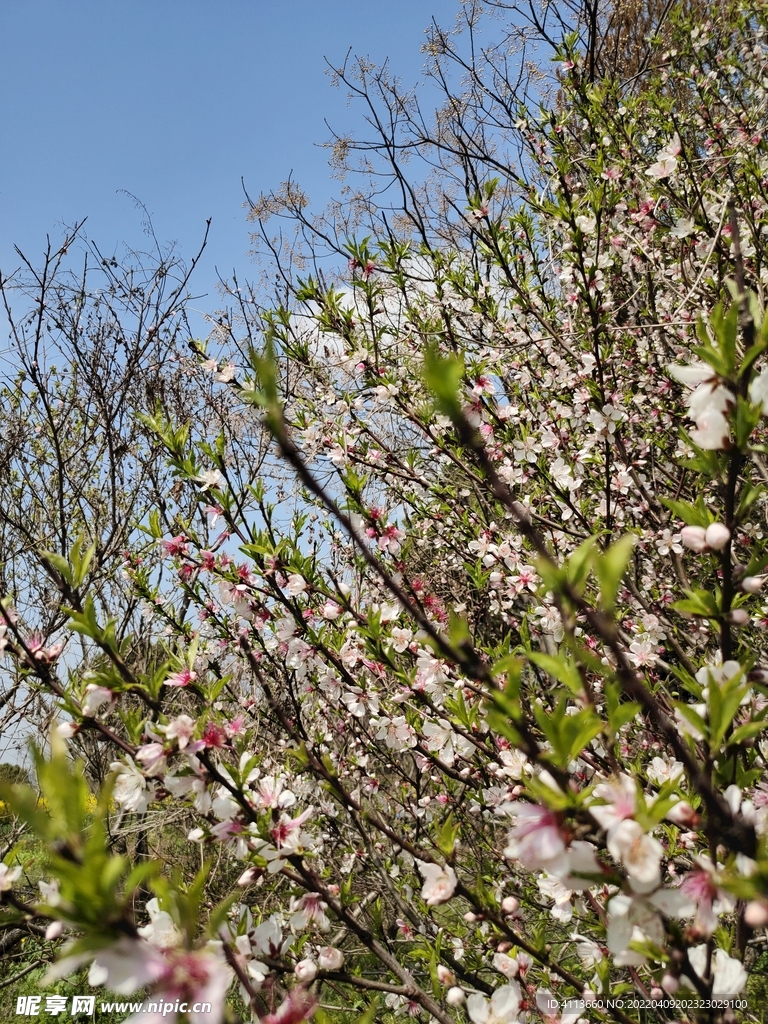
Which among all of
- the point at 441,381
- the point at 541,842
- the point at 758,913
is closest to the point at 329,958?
the point at 541,842

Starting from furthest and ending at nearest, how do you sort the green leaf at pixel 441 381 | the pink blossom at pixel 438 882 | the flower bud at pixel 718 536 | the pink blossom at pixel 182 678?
the pink blossom at pixel 182 678, the pink blossom at pixel 438 882, the flower bud at pixel 718 536, the green leaf at pixel 441 381

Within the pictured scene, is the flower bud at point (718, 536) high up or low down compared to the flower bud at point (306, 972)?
up

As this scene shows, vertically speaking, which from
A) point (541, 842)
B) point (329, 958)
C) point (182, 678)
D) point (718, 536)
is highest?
point (182, 678)

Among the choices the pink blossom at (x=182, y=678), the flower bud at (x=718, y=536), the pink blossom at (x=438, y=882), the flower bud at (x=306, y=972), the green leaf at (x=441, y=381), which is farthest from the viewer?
the pink blossom at (x=182, y=678)

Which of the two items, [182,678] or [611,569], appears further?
[182,678]

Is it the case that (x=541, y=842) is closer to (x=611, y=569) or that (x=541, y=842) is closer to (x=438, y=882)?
(x=611, y=569)

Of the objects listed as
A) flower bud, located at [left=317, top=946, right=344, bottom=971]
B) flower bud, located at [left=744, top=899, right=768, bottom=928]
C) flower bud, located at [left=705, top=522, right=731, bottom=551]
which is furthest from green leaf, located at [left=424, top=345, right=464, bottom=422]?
flower bud, located at [left=317, top=946, right=344, bottom=971]

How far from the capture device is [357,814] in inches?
72.2

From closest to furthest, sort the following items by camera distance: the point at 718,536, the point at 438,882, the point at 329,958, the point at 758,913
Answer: the point at 758,913
the point at 718,536
the point at 438,882
the point at 329,958

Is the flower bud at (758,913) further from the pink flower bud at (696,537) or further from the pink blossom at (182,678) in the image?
the pink blossom at (182,678)

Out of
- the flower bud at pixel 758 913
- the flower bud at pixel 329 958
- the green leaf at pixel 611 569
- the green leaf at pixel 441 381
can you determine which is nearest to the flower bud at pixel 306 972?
the flower bud at pixel 329 958

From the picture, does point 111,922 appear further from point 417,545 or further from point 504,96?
point 504,96

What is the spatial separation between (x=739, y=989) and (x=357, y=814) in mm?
1148

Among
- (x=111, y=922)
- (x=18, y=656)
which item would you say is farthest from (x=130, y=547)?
(x=111, y=922)
